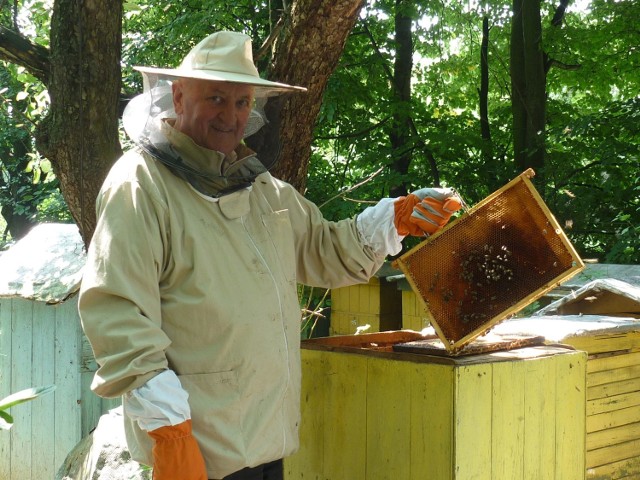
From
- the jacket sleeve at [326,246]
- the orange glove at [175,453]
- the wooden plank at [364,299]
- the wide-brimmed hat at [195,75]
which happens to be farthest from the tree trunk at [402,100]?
the orange glove at [175,453]

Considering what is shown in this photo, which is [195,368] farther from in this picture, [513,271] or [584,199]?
[584,199]

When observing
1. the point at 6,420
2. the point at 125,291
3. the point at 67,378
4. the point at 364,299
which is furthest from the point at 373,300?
the point at 125,291

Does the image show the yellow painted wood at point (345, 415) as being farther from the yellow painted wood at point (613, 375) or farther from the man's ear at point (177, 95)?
the yellow painted wood at point (613, 375)

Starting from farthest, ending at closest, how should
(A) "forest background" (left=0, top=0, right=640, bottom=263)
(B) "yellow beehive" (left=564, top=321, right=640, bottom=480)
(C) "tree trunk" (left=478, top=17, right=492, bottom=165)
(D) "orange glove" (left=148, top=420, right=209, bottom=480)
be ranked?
(C) "tree trunk" (left=478, top=17, right=492, bottom=165)
(A) "forest background" (left=0, top=0, right=640, bottom=263)
(B) "yellow beehive" (left=564, top=321, right=640, bottom=480)
(D) "orange glove" (left=148, top=420, right=209, bottom=480)

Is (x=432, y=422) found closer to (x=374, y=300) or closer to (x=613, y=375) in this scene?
(x=613, y=375)

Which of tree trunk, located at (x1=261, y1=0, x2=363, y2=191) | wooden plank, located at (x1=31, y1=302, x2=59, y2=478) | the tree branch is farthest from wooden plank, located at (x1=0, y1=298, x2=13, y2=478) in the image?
tree trunk, located at (x1=261, y1=0, x2=363, y2=191)

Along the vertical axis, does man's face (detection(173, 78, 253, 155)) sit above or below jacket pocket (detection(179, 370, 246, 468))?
above

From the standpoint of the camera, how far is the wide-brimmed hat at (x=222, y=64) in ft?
7.60

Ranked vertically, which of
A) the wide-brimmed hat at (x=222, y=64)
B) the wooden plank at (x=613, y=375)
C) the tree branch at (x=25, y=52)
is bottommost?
the wooden plank at (x=613, y=375)

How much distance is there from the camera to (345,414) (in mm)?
2756

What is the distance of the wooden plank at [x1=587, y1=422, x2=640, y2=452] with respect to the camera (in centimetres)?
377

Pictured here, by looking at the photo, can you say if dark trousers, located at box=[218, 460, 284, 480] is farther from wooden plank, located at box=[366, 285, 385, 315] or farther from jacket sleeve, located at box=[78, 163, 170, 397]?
wooden plank, located at box=[366, 285, 385, 315]

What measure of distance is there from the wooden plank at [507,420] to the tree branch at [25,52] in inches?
98.7

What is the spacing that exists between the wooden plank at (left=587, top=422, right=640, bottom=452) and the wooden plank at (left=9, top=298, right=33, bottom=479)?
13.4 feet
